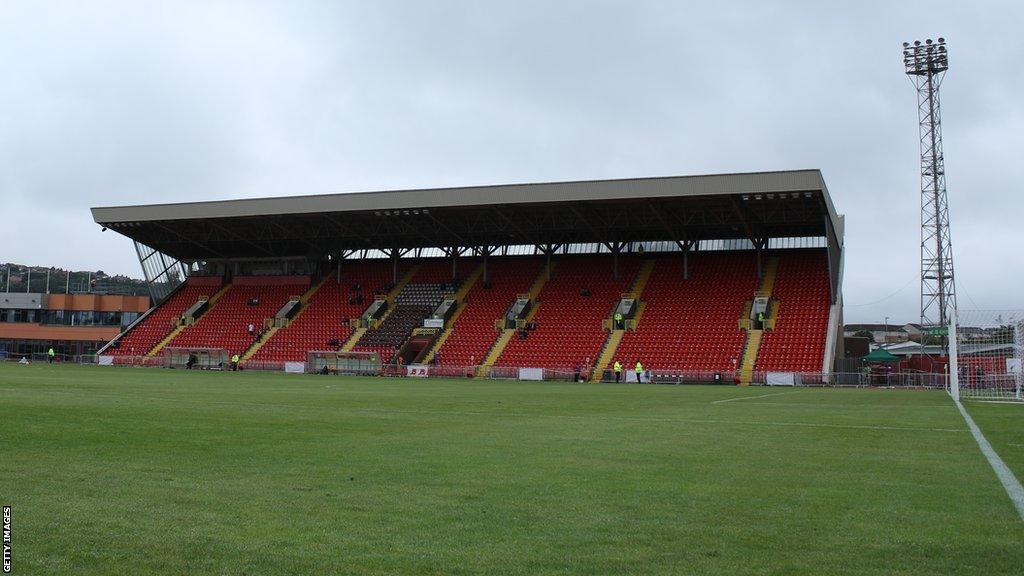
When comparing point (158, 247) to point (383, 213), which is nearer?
point (383, 213)

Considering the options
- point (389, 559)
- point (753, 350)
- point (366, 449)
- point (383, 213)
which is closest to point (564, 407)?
point (366, 449)

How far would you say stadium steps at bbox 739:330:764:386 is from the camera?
46.8 metres

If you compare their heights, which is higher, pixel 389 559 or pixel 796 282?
pixel 796 282

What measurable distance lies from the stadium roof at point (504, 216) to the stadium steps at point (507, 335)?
9.26ft

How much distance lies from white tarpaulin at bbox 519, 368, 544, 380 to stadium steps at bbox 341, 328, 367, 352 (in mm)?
13280

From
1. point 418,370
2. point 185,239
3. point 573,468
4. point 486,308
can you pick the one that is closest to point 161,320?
point 185,239

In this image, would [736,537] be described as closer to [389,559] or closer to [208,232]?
[389,559]

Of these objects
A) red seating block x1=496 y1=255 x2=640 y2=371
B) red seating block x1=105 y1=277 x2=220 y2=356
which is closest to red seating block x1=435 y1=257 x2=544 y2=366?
red seating block x1=496 y1=255 x2=640 y2=371

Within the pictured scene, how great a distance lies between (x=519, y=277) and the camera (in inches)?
2470

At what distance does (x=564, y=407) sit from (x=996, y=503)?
14.6 meters

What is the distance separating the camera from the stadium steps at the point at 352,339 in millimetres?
58188

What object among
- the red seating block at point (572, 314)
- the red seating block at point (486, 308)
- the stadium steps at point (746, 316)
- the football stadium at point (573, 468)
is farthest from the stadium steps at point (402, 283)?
the stadium steps at point (746, 316)

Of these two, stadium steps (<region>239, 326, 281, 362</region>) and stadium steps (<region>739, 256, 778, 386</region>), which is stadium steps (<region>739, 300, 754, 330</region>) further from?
stadium steps (<region>239, 326, 281, 362</region>)

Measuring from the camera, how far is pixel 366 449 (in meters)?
11.3
